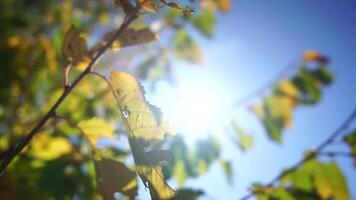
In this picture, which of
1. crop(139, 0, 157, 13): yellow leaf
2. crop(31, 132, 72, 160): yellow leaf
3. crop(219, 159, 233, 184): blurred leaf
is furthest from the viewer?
crop(219, 159, 233, 184): blurred leaf

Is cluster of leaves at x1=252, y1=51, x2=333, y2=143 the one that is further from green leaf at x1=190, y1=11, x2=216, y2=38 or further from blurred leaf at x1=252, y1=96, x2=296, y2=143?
green leaf at x1=190, y1=11, x2=216, y2=38

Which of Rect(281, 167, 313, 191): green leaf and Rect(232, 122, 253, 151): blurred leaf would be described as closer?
Rect(281, 167, 313, 191): green leaf

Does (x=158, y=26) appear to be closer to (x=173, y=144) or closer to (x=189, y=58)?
(x=189, y=58)

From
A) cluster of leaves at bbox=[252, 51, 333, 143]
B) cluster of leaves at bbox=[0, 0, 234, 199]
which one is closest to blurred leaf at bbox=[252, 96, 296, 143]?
cluster of leaves at bbox=[252, 51, 333, 143]

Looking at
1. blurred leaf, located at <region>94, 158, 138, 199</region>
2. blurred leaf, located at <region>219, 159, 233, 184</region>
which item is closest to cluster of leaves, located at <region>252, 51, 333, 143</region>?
blurred leaf, located at <region>219, 159, 233, 184</region>

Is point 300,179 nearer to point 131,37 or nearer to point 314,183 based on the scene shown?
point 314,183

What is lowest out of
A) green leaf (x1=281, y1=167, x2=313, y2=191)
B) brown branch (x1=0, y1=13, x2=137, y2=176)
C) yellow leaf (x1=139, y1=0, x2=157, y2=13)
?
green leaf (x1=281, y1=167, x2=313, y2=191)

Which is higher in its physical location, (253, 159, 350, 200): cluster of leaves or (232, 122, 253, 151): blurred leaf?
(253, 159, 350, 200): cluster of leaves

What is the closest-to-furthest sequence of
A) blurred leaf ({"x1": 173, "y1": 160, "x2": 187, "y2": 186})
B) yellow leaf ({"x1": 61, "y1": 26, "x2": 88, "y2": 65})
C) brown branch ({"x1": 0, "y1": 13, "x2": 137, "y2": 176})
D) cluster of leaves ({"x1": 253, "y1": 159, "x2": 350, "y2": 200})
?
brown branch ({"x1": 0, "y1": 13, "x2": 137, "y2": 176}) < yellow leaf ({"x1": 61, "y1": 26, "x2": 88, "y2": 65}) < cluster of leaves ({"x1": 253, "y1": 159, "x2": 350, "y2": 200}) < blurred leaf ({"x1": 173, "y1": 160, "x2": 187, "y2": 186})
